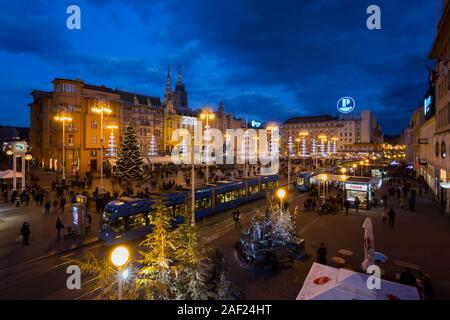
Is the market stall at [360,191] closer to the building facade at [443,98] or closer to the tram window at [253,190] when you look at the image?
the building facade at [443,98]

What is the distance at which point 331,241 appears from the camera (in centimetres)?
1548

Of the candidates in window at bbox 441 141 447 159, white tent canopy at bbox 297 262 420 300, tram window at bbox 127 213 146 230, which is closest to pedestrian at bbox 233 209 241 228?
tram window at bbox 127 213 146 230

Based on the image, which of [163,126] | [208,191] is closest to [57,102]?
[163,126]

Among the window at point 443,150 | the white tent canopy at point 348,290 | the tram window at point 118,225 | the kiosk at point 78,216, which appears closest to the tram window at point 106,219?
the tram window at point 118,225

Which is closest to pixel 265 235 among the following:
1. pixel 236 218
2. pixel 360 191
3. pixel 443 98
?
pixel 236 218

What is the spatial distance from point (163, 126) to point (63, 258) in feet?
216

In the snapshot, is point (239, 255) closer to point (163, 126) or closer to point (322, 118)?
point (163, 126)

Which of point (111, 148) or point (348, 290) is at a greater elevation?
point (111, 148)

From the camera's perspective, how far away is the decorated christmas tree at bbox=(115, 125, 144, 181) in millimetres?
37906

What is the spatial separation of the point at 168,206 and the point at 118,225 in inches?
140

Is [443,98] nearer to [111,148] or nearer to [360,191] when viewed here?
[360,191]

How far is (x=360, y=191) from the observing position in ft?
81.0

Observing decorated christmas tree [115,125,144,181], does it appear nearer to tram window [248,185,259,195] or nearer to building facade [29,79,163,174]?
building facade [29,79,163,174]

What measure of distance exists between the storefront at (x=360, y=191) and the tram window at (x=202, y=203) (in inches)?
552
